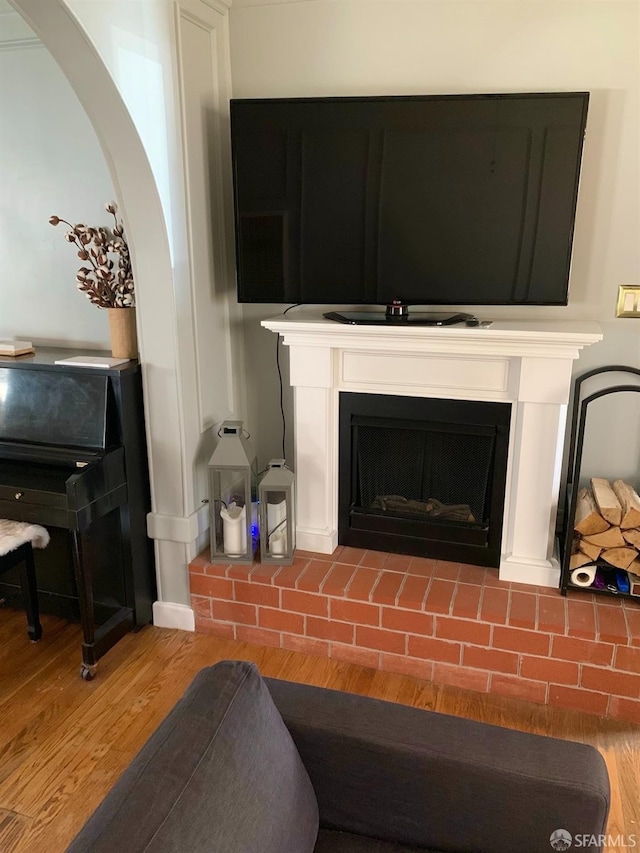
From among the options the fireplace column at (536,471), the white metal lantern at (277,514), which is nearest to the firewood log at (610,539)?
the fireplace column at (536,471)

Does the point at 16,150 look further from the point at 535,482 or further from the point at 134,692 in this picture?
the point at 535,482

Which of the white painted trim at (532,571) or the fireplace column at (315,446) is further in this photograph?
the fireplace column at (315,446)

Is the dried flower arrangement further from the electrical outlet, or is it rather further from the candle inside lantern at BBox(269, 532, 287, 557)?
the electrical outlet

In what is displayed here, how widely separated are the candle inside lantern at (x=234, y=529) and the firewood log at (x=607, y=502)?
1.29 meters

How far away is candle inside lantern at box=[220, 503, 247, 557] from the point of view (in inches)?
102

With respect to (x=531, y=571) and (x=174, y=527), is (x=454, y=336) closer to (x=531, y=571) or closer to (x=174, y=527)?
(x=531, y=571)

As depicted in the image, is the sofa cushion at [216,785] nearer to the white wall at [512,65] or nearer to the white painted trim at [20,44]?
the white wall at [512,65]

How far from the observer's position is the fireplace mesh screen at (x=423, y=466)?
8.35 ft

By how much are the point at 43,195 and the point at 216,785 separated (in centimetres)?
247

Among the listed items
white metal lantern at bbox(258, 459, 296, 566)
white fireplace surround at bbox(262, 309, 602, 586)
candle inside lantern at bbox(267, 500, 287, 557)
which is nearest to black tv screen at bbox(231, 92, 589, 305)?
white fireplace surround at bbox(262, 309, 602, 586)

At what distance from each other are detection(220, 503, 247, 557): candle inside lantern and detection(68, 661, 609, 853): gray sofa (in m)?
1.19

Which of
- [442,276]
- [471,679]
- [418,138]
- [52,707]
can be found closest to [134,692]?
[52,707]

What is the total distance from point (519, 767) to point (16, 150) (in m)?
2.81
